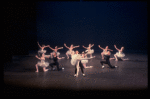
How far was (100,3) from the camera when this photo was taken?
19328 mm

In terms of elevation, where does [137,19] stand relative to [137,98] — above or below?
above

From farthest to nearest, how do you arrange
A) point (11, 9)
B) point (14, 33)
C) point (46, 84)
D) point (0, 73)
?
point (14, 33), point (11, 9), point (46, 84), point (0, 73)

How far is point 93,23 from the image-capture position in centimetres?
1959

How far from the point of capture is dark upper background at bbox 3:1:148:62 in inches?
758

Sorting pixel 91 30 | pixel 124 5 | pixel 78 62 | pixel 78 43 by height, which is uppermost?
pixel 124 5

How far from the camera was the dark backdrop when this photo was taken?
19.3 meters

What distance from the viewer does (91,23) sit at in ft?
64.3

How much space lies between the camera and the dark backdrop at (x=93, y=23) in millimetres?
19281

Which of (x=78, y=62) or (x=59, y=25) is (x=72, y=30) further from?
(x=78, y=62)

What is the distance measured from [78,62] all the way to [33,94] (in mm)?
2706

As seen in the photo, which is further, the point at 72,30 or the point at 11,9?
the point at 72,30

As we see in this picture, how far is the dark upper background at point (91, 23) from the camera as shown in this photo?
1925cm

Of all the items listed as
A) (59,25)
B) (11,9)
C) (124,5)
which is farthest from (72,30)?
(11,9)

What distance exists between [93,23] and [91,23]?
10.6 inches
